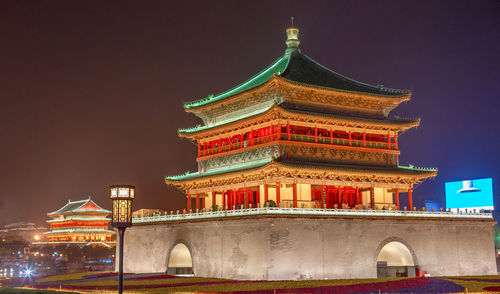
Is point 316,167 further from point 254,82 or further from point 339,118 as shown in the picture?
point 254,82

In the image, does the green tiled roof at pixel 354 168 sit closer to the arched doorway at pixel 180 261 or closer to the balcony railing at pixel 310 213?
the balcony railing at pixel 310 213

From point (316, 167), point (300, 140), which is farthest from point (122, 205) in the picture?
point (300, 140)

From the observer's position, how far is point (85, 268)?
66.2 m

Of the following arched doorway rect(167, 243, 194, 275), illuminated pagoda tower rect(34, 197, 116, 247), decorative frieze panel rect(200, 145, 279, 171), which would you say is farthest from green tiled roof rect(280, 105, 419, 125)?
illuminated pagoda tower rect(34, 197, 116, 247)

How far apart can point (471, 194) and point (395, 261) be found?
95.2 feet

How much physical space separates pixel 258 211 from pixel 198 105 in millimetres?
17170

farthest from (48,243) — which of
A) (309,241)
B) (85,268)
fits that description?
(309,241)

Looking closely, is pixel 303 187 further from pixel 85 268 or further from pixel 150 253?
pixel 85 268

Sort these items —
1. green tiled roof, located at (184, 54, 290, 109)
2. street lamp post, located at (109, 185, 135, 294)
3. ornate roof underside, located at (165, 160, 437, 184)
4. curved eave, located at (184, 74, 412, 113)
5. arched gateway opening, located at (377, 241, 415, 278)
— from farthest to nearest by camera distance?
1. green tiled roof, located at (184, 54, 290, 109)
2. curved eave, located at (184, 74, 412, 113)
3. arched gateway opening, located at (377, 241, 415, 278)
4. ornate roof underside, located at (165, 160, 437, 184)
5. street lamp post, located at (109, 185, 135, 294)

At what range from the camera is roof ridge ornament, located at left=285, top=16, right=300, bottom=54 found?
5328cm

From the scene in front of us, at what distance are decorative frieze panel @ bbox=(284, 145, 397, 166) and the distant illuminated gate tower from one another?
0.26 feet

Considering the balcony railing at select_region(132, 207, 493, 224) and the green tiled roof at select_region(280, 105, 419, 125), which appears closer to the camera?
the balcony railing at select_region(132, 207, 493, 224)

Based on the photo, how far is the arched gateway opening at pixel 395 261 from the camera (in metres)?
42.5

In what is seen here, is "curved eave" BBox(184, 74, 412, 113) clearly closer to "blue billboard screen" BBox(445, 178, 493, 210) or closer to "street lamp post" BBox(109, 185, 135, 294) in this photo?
"street lamp post" BBox(109, 185, 135, 294)
